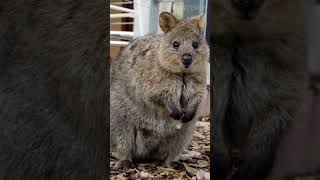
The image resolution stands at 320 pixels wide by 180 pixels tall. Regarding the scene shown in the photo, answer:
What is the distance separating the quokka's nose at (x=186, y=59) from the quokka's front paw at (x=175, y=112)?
0.46 feet

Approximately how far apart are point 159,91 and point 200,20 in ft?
0.86

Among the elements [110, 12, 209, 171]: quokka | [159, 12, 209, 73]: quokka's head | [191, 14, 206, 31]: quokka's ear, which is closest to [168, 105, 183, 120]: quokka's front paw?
[110, 12, 209, 171]: quokka

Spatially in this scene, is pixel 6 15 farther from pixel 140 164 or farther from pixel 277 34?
pixel 140 164

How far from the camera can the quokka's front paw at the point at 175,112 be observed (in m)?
1.32

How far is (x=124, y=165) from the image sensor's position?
4.00ft

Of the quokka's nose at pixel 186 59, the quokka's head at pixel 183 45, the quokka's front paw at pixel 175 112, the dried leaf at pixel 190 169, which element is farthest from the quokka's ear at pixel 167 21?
the dried leaf at pixel 190 169

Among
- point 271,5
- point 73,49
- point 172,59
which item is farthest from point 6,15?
point 172,59

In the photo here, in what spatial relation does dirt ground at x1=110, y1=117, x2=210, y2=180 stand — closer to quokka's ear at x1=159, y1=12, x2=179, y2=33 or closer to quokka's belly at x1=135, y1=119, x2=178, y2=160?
quokka's belly at x1=135, y1=119, x2=178, y2=160

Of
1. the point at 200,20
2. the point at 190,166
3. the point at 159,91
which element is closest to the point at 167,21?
the point at 200,20

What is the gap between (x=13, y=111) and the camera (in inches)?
31.3

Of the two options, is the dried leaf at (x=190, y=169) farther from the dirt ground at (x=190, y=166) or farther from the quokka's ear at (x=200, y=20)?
the quokka's ear at (x=200, y=20)

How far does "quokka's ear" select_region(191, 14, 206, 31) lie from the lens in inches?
47.8

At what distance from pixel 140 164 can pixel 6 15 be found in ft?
2.20

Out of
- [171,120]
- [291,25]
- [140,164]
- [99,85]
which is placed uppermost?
[291,25]
